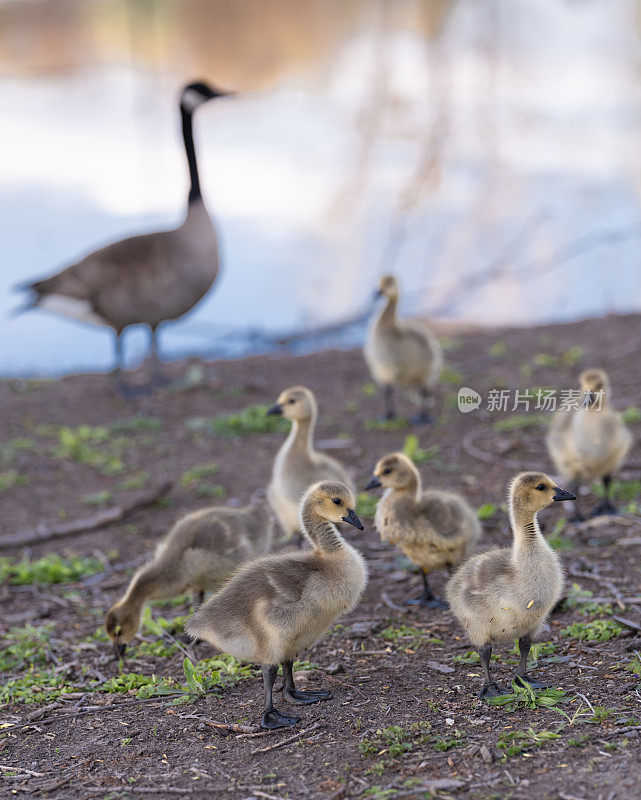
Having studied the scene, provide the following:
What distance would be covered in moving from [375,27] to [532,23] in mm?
2940

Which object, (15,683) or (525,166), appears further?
(525,166)

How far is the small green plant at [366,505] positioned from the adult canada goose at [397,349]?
161 centimetres

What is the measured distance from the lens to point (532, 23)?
658 inches

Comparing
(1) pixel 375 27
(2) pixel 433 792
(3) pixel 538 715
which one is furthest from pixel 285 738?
(1) pixel 375 27

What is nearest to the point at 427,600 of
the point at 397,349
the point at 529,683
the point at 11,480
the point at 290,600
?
the point at 529,683

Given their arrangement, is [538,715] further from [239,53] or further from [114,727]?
[239,53]

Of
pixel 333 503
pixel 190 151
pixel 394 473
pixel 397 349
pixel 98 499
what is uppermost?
pixel 190 151

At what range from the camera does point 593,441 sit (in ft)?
19.5

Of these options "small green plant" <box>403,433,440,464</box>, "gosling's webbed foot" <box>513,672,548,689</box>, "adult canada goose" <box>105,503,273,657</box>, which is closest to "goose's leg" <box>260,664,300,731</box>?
"gosling's webbed foot" <box>513,672,548,689</box>

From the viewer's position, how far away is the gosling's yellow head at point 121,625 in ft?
15.4

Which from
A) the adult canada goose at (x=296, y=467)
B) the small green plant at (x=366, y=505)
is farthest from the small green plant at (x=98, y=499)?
the small green plant at (x=366, y=505)

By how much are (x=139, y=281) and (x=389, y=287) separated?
9.51 ft

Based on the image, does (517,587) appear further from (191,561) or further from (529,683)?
(191,561)

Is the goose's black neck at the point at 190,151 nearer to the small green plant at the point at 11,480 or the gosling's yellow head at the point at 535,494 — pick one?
the small green plant at the point at 11,480
